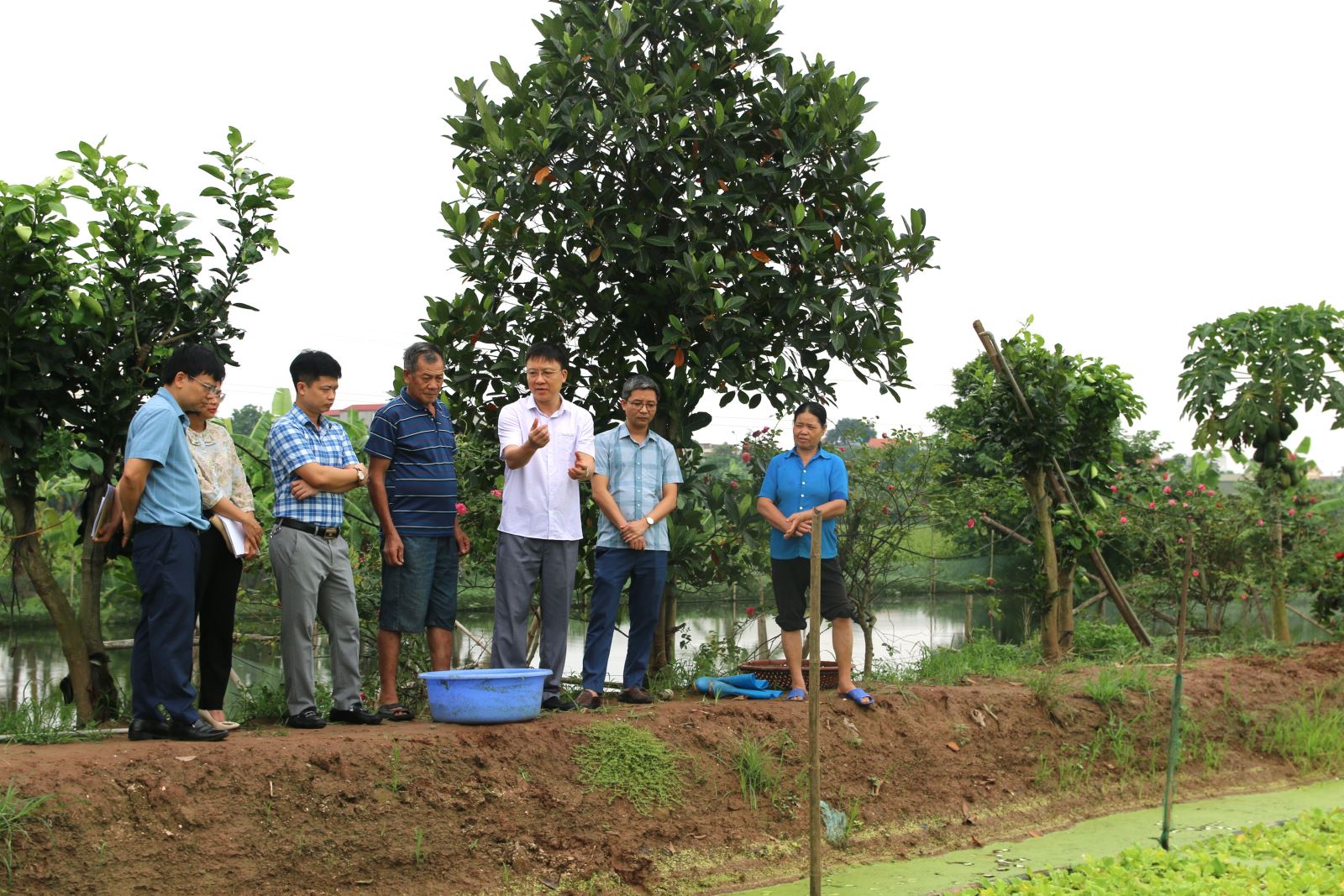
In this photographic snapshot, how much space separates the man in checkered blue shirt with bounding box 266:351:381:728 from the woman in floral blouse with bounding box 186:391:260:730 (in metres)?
0.16

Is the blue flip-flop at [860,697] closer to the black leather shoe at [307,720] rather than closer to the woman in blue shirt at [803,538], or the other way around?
the woman in blue shirt at [803,538]

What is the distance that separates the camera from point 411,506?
4.79 meters

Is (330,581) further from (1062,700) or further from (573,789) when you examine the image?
(1062,700)

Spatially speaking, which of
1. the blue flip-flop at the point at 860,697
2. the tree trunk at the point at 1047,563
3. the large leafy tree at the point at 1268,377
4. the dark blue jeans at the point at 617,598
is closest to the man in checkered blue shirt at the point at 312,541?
the dark blue jeans at the point at 617,598

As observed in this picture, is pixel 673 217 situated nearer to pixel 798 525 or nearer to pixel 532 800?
pixel 798 525

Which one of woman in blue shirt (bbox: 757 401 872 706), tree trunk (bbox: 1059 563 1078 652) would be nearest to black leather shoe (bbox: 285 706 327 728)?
woman in blue shirt (bbox: 757 401 872 706)

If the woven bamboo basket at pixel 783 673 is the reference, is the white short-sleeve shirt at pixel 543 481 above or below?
above

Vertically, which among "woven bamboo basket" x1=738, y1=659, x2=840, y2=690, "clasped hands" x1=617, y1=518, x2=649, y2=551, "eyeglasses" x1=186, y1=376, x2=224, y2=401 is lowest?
"woven bamboo basket" x1=738, y1=659, x2=840, y2=690

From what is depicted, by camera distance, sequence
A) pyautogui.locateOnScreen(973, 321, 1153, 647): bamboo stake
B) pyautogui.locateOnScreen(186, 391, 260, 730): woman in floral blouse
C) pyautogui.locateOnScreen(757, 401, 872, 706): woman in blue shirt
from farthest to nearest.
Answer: pyautogui.locateOnScreen(973, 321, 1153, 647): bamboo stake
pyautogui.locateOnScreen(757, 401, 872, 706): woman in blue shirt
pyautogui.locateOnScreen(186, 391, 260, 730): woman in floral blouse

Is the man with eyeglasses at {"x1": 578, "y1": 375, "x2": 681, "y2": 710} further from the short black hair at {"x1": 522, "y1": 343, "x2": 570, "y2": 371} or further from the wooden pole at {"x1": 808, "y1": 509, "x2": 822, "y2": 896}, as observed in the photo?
the wooden pole at {"x1": 808, "y1": 509, "x2": 822, "y2": 896}

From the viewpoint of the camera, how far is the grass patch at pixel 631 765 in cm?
455

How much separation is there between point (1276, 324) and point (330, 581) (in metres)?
8.36

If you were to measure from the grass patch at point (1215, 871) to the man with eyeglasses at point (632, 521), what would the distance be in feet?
6.18

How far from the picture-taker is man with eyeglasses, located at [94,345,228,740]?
4.04 metres
